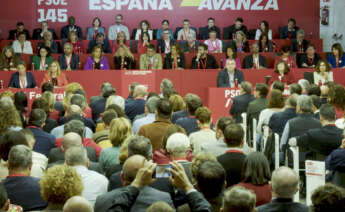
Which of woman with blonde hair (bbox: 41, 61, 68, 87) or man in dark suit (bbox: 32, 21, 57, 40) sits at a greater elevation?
man in dark suit (bbox: 32, 21, 57, 40)

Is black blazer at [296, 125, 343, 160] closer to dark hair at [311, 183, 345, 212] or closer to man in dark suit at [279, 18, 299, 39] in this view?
dark hair at [311, 183, 345, 212]

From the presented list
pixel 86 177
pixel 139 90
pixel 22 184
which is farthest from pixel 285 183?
pixel 139 90

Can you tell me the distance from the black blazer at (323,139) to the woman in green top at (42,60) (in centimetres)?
813

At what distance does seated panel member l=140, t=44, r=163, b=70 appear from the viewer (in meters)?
13.0

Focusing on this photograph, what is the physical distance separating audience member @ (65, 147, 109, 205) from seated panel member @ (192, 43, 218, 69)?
8453 millimetres

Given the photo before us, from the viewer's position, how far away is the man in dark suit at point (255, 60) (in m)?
13.1

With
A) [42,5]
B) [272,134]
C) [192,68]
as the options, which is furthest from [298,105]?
[42,5]

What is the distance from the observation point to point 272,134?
22.5 ft

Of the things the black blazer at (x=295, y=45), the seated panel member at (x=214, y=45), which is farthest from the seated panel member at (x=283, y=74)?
the black blazer at (x=295, y=45)

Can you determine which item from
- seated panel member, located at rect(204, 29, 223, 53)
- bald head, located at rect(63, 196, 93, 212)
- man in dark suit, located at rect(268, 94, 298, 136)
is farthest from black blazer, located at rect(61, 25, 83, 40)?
bald head, located at rect(63, 196, 93, 212)

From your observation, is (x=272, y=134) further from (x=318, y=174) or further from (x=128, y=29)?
(x=128, y=29)

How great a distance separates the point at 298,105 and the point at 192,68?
257 inches

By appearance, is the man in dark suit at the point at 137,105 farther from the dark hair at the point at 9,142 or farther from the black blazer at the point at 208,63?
the black blazer at the point at 208,63

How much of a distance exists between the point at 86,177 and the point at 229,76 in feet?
25.0
